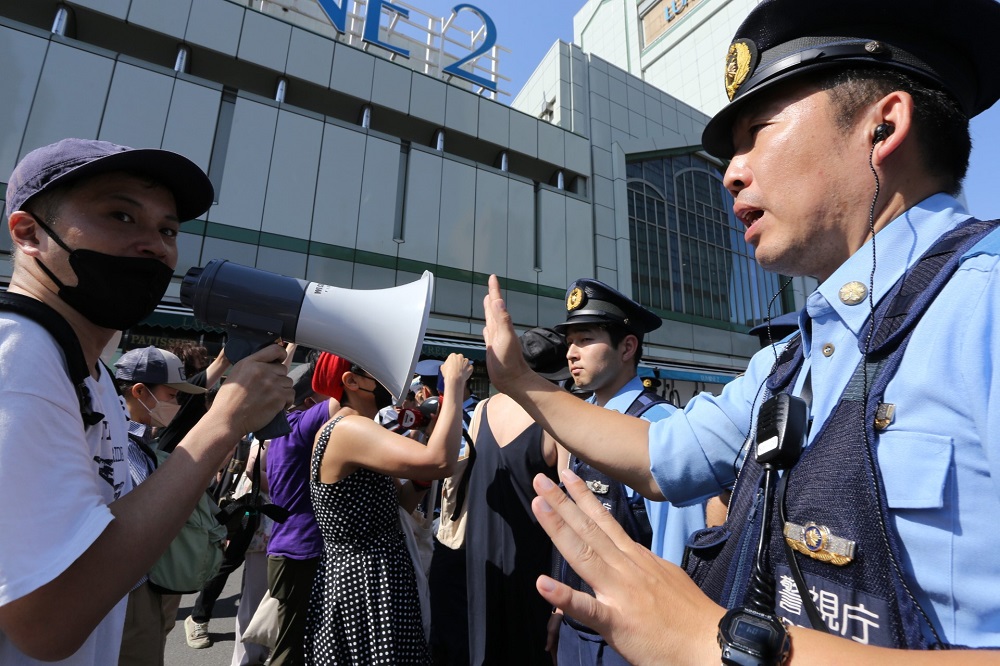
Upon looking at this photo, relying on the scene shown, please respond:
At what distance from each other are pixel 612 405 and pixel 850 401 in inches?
70.2

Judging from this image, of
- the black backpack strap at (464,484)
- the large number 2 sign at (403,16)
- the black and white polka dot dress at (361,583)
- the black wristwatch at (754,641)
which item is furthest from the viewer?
the large number 2 sign at (403,16)

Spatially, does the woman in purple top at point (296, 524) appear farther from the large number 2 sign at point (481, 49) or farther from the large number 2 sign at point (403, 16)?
the large number 2 sign at point (481, 49)

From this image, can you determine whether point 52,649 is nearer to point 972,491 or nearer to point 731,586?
point 731,586

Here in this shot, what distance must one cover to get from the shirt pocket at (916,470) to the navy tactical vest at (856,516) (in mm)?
19

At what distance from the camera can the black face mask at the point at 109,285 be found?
4.18 feet

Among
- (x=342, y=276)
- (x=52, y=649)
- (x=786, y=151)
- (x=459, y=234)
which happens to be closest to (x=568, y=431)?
(x=786, y=151)

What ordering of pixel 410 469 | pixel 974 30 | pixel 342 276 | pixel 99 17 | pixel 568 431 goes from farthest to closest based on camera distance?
pixel 342 276 < pixel 99 17 < pixel 410 469 < pixel 568 431 < pixel 974 30

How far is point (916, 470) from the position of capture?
2.37 feet

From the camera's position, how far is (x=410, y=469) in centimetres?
218

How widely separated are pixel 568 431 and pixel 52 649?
1.22m

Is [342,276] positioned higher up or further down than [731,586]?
higher up

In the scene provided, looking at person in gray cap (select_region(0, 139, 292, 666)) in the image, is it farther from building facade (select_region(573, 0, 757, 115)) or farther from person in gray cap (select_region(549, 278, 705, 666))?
building facade (select_region(573, 0, 757, 115))

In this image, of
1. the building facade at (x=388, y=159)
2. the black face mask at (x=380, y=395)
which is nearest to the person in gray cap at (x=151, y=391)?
the black face mask at (x=380, y=395)

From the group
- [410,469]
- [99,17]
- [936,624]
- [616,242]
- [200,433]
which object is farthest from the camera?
[616,242]
